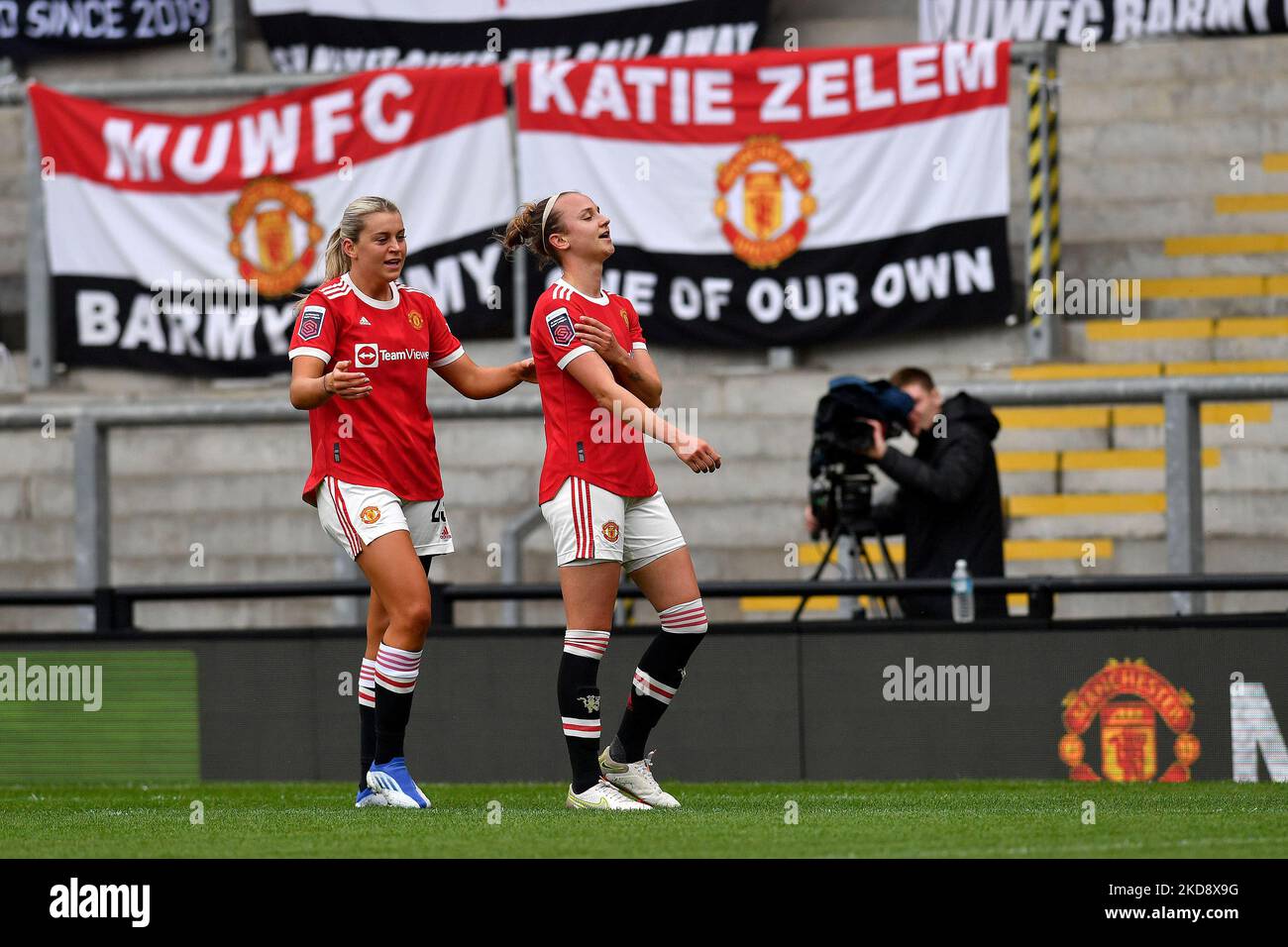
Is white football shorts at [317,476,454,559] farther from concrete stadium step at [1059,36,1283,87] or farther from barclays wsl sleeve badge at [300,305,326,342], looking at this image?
concrete stadium step at [1059,36,1283,87]

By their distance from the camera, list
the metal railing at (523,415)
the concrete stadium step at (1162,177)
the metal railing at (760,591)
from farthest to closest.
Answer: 1. the concrete stadium step at (1162,177)
2. the metal railing at (523,415)
3. the metal railing at (760,591)

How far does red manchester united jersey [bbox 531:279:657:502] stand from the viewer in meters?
6.22

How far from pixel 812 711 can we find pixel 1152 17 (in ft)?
26.1

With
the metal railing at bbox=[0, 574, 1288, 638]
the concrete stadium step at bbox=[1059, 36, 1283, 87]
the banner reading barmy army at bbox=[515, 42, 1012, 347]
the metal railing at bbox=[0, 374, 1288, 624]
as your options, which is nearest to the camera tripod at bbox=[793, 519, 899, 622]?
the metal railing at bbox=[0, 574, 1288, 638]

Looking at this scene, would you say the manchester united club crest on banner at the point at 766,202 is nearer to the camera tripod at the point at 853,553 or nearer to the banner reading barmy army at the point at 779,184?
the banner reading barmy army at the point at 779,184

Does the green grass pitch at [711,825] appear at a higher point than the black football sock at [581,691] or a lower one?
lower

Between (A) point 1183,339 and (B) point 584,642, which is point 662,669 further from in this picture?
(A) point 1183,339

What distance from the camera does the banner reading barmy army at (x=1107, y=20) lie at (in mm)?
14344

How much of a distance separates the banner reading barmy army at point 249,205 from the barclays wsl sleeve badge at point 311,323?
696 cm

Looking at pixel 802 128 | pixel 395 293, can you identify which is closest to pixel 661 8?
pixel 802 128

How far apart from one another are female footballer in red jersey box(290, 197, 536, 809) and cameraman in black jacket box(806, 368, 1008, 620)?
2.56m

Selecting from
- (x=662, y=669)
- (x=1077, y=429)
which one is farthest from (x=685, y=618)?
(x=1077, y=429)

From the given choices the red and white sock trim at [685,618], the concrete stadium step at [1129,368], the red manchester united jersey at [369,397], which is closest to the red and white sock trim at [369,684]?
the red manchester united jersey at [369,397]
